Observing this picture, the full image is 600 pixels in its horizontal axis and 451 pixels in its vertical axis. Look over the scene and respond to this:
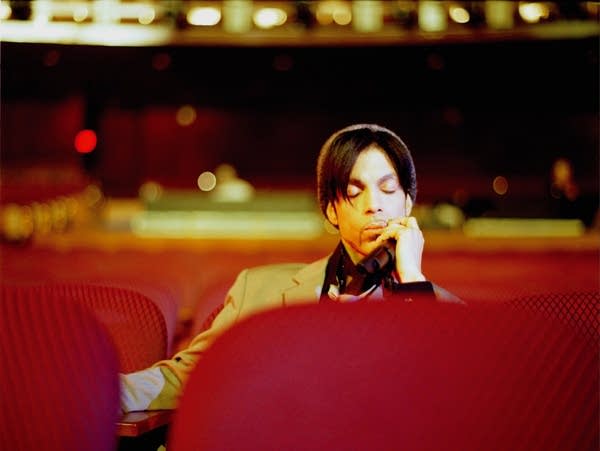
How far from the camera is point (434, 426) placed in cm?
102

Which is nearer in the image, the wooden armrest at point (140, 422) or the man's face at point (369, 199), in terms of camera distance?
the wooden armrest at point (140, 422)

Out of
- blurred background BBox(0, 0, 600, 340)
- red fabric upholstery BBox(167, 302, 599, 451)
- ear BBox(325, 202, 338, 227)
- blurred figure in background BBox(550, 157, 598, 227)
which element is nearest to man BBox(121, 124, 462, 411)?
ear BBox(325, 202, 338, 227)

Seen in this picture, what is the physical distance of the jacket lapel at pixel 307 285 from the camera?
5.42 feet

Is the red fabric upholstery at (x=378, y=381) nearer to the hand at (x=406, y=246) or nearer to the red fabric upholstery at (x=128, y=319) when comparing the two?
the hand at (x=406, y=246)

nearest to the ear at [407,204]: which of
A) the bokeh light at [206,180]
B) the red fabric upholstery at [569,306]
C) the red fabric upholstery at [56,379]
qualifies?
the red fabric upholstery at [569,306]

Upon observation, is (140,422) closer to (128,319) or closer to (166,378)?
(166,378)

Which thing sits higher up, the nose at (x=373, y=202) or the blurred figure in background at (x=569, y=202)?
the nose at (x=373, y=202)

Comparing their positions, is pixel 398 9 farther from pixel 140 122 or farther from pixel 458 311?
pixel 458 311

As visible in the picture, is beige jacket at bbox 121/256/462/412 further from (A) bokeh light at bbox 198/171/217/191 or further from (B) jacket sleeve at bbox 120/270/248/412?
(A) bokeh light at bbox 198/171/217/191

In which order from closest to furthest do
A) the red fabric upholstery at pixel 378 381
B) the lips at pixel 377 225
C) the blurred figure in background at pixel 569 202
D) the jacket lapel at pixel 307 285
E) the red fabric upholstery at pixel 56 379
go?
the red fabric upholstery at pixel 378 381 < the red fabric upholstery at pixel 56 379 < the lips at pixel 377 225 < the jacket lapel at pixel 307 285 < the blurred figure in background at pixel 569 202

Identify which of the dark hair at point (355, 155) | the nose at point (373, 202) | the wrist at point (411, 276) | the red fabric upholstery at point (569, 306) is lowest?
the red fabric upholstery at point (569, 306)

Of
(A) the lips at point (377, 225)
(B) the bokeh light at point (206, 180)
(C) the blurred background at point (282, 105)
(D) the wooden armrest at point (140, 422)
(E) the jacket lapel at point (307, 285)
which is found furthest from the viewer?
(B) the bokeh light at point (206, 180)

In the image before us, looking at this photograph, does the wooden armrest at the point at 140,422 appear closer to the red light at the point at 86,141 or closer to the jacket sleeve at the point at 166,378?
the jacket sleeve at the point at 166,378

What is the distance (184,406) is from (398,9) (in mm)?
8686
